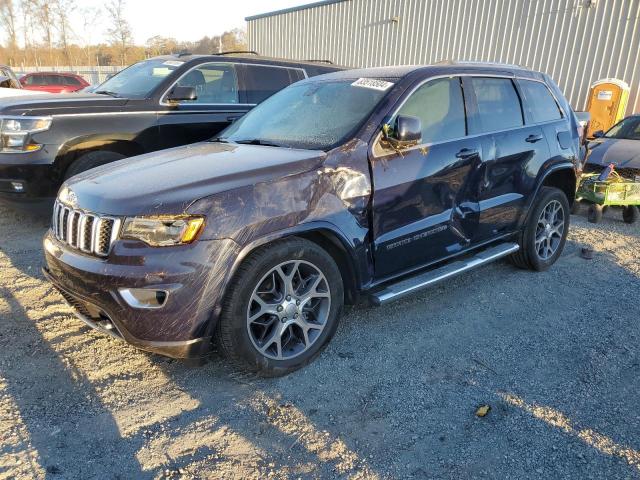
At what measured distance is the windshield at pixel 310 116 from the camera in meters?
3.43

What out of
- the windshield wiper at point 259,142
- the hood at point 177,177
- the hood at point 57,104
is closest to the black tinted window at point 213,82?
the hood at point 57,104

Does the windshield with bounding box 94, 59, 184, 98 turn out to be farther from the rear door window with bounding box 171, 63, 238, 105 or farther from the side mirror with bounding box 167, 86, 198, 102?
the side mirror with bounding box 167, 86, 198, 102

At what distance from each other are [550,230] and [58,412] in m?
4.41

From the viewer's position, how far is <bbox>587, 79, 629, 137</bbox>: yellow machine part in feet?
37.8

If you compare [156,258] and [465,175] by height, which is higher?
[465,175]

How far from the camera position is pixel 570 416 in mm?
2717

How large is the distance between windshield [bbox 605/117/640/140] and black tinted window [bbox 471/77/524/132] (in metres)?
5.31

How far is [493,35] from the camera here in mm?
14547

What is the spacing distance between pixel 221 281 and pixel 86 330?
148 cm

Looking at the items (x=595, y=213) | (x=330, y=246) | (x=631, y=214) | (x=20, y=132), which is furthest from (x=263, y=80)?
(x=631, y=214)

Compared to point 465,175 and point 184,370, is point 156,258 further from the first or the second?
point 465,175

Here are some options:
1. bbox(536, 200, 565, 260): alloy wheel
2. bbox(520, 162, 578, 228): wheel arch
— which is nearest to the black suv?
bbox(520, 162, 578, 228): wheel arch

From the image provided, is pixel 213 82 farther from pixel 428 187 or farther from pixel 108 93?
pixel 428 187

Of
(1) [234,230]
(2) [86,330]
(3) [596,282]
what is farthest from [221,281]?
(3) [596,282]
